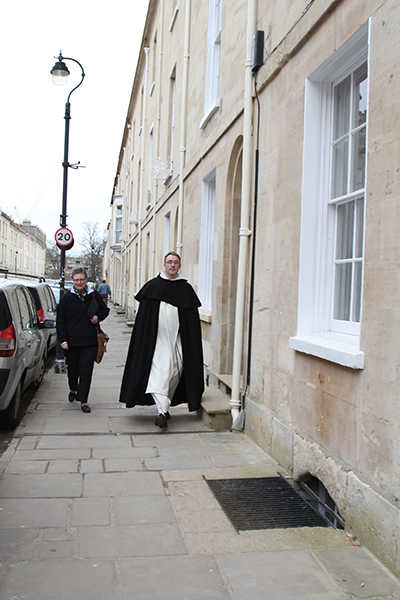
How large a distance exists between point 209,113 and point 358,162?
4.85 m

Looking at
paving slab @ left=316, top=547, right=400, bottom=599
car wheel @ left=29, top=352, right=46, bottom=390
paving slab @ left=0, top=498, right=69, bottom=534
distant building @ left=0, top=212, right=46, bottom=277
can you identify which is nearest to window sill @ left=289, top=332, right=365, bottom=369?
paving slab @ left=316, top=547, right=400, bottom=599

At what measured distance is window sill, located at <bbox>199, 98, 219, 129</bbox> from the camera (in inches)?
324

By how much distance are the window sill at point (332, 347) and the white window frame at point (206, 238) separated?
469 centimetres

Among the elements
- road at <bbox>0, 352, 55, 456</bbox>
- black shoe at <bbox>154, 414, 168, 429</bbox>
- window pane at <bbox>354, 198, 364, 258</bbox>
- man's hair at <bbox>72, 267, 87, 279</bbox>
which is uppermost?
window pane at <bbox>354, 198, 364, 258</bbox>

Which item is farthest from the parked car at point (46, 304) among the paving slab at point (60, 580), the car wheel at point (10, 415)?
the paving slab at point (60, 580)

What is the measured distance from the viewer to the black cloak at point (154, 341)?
6.40m

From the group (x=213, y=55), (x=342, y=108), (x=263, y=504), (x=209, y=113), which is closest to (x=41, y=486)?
(x=263, y=504)

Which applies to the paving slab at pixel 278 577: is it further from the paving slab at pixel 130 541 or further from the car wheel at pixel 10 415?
the car wheel at pixel 10 415

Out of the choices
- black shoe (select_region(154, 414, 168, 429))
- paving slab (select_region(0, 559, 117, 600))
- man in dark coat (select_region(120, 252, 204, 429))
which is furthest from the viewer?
man in dark coat (select_region(120, 252, 204, 429))

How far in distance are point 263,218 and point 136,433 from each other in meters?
2.77

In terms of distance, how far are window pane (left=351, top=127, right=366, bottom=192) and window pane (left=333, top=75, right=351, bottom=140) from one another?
0.23 meters

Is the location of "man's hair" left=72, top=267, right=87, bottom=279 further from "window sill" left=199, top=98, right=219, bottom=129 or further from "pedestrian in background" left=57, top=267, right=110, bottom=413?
"window sill" left=199, top=98, right=219, bottom=129

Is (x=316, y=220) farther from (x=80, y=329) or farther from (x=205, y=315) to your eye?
(x=205, y=315)

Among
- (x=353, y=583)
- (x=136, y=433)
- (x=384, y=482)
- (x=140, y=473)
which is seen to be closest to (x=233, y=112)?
(x=136, y=433)
